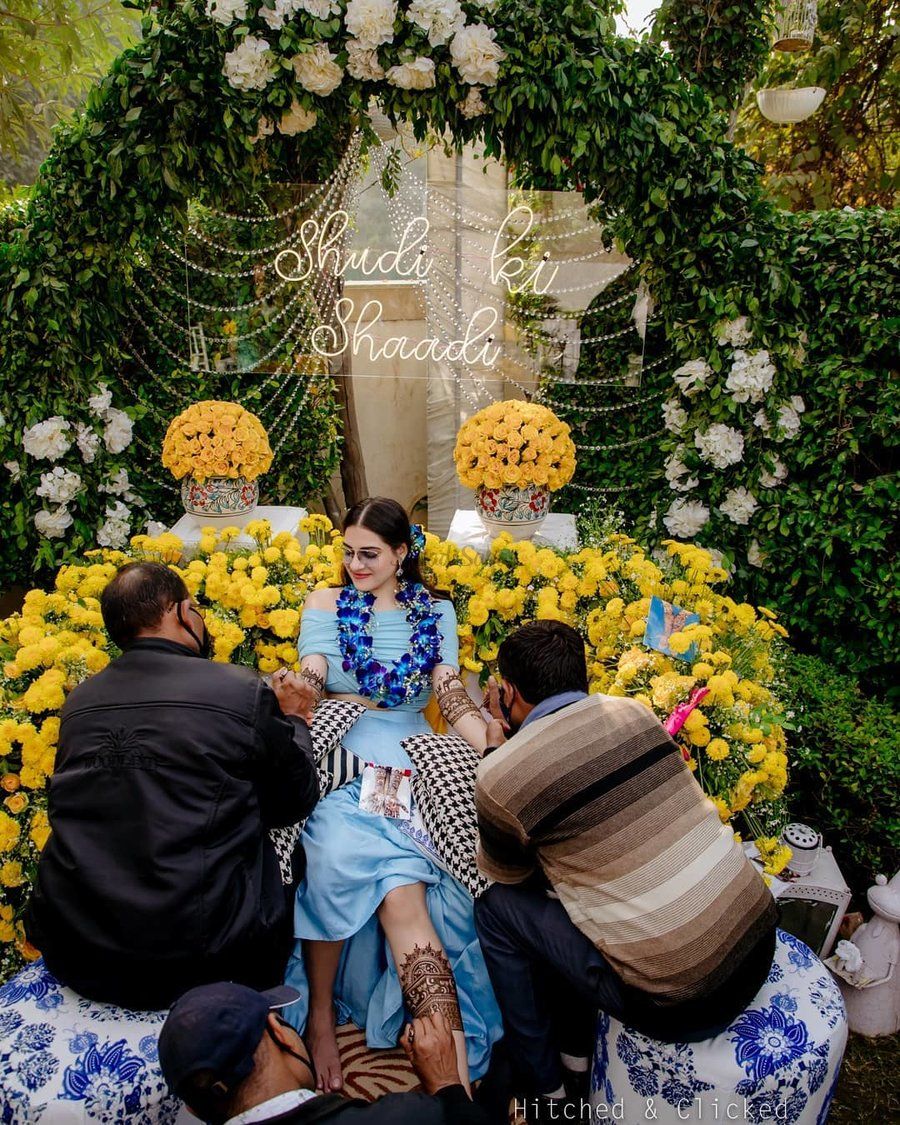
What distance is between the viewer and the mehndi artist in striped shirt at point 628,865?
199 centimetres

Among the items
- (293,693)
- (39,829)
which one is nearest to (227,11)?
(293,693)

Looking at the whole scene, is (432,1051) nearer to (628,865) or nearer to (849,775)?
(628,865)

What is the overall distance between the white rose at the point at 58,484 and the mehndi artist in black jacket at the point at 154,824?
2873 millimetres

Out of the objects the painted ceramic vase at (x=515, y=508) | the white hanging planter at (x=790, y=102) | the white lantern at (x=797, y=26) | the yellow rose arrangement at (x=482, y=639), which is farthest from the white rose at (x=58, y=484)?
the white hanging planter at (x=790, y=102)

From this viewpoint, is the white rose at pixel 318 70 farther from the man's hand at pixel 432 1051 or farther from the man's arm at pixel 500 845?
the man's hand at pixel 432 1051

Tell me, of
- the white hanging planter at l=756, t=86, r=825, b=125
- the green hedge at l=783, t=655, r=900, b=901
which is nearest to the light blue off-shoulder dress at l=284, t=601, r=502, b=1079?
the green hedge at l=783, t=655, r=900, b=901

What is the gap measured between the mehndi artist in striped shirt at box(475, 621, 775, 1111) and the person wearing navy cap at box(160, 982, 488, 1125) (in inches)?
21.0

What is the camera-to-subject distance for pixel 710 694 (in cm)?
256

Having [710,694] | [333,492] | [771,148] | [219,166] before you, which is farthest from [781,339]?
[771,148]

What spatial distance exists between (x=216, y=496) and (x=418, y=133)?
219 cm

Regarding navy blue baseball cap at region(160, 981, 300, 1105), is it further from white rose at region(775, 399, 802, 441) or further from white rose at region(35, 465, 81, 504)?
white rose at region(35, 465, 81, 504)

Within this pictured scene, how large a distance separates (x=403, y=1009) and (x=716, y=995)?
3.34 ft

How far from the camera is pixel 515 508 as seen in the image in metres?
4.42

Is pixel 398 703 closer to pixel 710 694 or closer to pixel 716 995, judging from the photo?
pixel 710 694
